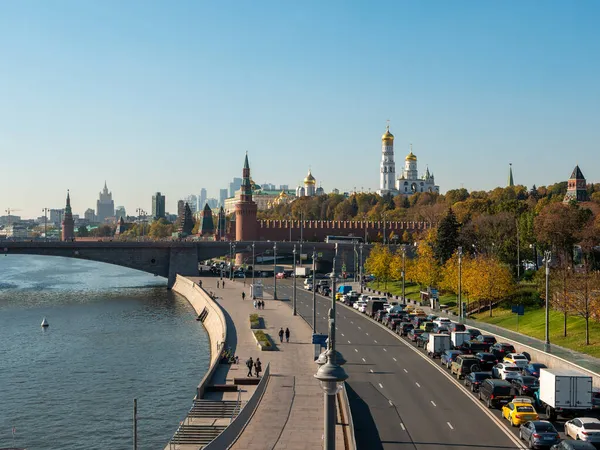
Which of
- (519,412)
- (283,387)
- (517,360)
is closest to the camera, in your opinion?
(519,412)

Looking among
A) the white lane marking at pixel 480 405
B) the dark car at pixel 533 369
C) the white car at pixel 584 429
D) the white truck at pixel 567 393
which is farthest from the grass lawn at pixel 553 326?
the white car at pixel 584 429

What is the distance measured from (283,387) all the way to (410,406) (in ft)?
17.1

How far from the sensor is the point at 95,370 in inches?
1722

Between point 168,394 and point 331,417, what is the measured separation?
24.2 meters

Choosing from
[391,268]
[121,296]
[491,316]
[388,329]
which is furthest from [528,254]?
[121,296]

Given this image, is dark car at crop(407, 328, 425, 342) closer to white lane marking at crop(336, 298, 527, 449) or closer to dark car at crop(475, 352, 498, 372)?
white lane marking at crop(336, 298, 527, 449)

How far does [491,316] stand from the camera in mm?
56406

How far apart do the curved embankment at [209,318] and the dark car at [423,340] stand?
10959mm

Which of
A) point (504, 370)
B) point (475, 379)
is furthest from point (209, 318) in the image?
point (475, 379)

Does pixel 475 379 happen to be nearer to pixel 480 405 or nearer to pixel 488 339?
pixel 480 405

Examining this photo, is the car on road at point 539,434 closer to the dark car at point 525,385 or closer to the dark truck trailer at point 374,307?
the dark car at point 525,385

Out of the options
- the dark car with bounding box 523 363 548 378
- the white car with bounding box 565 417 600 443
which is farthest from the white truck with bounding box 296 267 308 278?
the white car with bounding box 565 417 600 443

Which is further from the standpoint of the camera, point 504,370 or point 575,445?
point 504,370

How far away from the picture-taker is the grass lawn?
4001 centimetres
